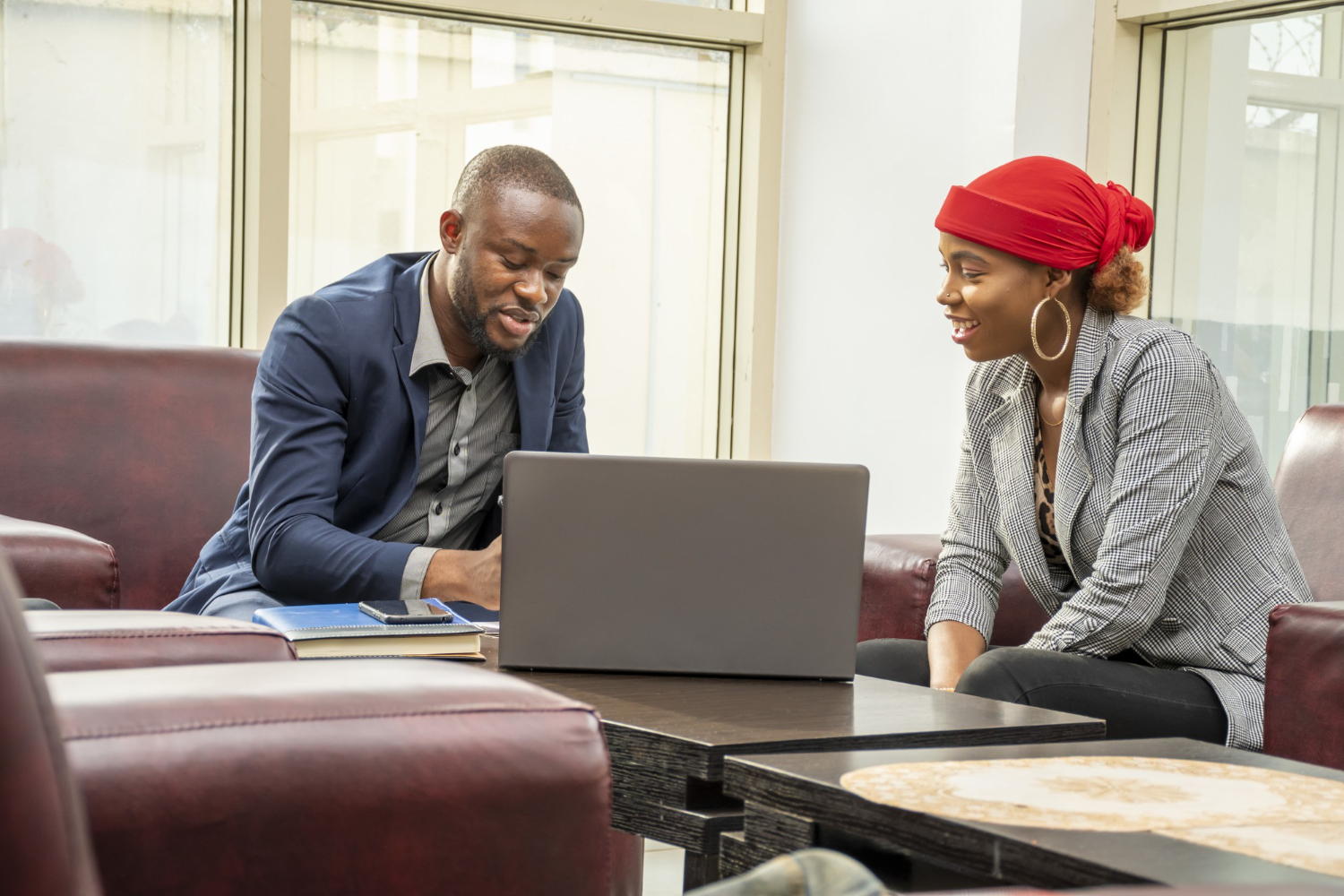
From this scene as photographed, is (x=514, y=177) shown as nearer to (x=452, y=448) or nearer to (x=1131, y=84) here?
(x=452, y=448)

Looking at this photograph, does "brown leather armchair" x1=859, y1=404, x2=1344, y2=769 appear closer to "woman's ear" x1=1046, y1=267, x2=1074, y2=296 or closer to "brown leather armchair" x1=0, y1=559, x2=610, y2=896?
"woman's ear" x1=1046, y1=267, x2=1074, y2=296

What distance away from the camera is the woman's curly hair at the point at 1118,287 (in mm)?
2176

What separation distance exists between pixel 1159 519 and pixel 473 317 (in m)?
1.07

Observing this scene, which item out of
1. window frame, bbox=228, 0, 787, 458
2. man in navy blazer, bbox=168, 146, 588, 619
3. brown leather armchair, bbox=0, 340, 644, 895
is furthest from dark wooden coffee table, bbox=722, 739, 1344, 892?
window frame, bbox=228, 0, 787, 458

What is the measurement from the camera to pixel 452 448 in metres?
2.31

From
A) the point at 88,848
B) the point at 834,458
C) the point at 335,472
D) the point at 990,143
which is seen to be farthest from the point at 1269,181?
the point at 88,848

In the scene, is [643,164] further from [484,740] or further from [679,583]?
[484,740]

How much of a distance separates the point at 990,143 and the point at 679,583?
2.16 metres

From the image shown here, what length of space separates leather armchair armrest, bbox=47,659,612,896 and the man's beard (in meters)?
1.32

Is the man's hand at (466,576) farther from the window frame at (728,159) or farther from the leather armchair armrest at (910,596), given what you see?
the window frame at (728,159)

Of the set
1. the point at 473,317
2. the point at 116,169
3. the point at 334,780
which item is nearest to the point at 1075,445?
the point at 473,317

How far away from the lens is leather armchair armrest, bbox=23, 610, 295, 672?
45.3 inches

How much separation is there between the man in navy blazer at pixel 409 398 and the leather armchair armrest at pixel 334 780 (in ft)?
3.86

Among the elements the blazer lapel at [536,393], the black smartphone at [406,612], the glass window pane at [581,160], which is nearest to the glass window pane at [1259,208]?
the glass window pane at [581,160]
